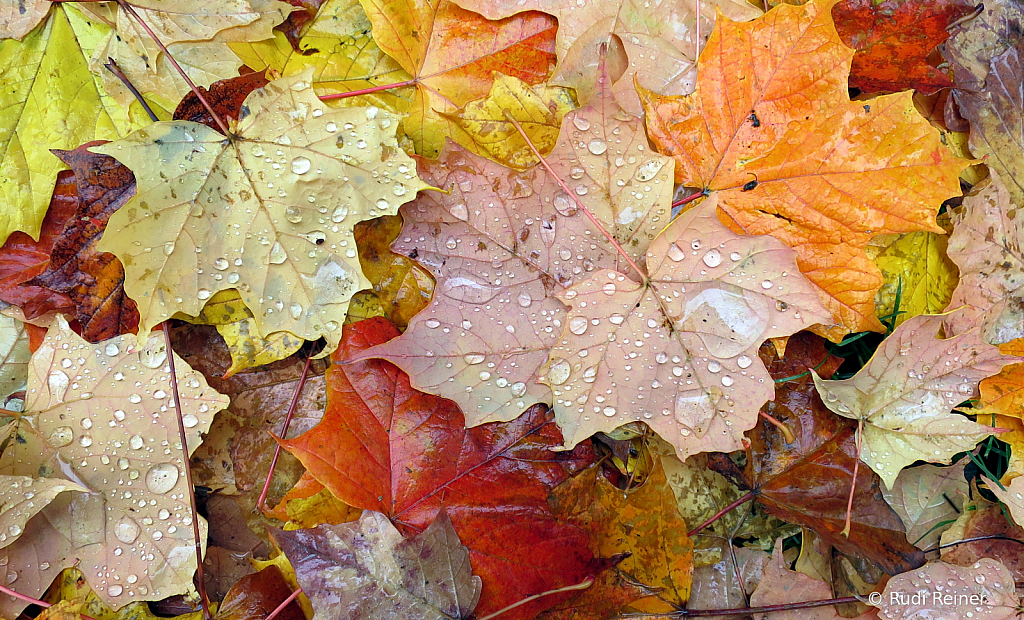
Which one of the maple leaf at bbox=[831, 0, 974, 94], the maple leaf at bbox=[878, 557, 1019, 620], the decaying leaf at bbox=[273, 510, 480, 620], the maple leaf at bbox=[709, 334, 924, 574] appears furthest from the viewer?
the maple leaf at bbox=[831, 0, 974, 94]

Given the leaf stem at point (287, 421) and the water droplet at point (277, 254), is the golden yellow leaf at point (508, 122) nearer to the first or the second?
the water droplet at point (277, 254)

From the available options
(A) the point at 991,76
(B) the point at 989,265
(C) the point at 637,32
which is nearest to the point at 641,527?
(B) the point at 989,265

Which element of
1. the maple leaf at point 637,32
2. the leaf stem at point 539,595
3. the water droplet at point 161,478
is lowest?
the leaf stem at point 539,595

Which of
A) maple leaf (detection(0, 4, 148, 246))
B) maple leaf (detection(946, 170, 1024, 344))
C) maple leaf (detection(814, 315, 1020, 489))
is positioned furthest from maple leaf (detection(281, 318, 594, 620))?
maple leaf (detection(946, 170, 1024, 344))

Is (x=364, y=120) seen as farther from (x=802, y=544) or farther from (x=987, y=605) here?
(x=987, y=605)

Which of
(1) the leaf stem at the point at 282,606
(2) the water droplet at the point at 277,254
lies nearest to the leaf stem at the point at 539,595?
(1) the leaf stem at the point at 282,606

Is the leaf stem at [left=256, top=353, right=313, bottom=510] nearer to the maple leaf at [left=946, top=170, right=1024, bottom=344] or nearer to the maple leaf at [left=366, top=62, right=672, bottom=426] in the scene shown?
the maple leaf at [left=366, top=62, right=672, bottom=426]
